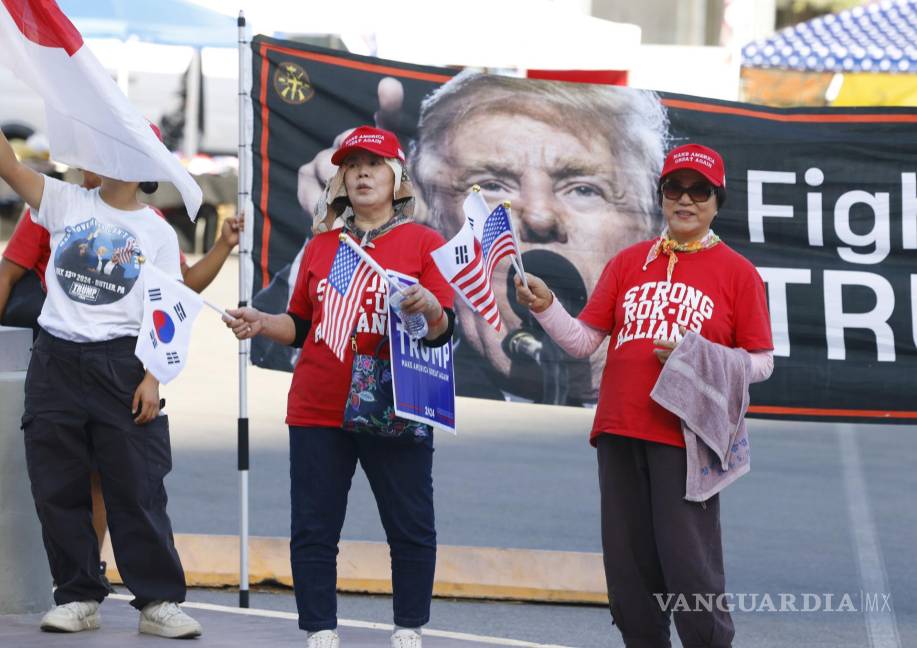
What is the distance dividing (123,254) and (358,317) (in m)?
0.92

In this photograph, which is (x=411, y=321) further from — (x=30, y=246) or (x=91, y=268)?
(x=30, y=246)

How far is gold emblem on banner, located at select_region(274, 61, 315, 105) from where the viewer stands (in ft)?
24.8

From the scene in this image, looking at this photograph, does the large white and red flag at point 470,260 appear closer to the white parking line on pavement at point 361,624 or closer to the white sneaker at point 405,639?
the white sneaker at point 405,639

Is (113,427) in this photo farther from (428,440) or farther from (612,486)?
(612,486)

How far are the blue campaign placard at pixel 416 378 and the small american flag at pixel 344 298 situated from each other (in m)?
0.11

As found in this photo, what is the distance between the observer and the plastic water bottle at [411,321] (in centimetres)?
546

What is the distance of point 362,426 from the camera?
18.4 ft

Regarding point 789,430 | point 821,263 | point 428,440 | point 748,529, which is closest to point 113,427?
point 428,440

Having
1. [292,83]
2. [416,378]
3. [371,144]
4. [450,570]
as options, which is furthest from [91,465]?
[292,83]

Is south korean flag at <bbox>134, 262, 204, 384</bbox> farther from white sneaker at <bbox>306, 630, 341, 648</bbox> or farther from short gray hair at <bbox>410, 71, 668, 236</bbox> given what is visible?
short gray hair at <bbox>410, 71, 668, 236</bbox>

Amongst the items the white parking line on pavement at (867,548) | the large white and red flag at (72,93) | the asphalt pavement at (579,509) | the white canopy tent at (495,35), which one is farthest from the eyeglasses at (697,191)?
the white canopy tent at (495,35)

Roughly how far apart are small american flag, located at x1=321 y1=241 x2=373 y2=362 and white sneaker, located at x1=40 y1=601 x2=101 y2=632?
143 cm

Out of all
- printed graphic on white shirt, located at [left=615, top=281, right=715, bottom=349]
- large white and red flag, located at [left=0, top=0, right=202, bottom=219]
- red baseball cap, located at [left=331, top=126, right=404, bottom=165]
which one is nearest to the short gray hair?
large white and red flag, located at [left=0, top=0, right=202, bottom=219]

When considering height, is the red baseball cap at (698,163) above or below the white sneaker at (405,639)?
above
